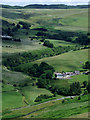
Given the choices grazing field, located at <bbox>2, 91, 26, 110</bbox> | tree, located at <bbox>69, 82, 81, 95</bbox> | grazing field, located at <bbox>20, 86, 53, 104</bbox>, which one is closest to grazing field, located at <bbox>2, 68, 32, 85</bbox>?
grazing field, located at <bbox>20, 86, 53, 104</bbox>

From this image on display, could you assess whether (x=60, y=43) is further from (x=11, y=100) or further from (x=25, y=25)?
(x=11, y=100)

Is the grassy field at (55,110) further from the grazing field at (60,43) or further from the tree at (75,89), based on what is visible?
the grazing field at (60,43)

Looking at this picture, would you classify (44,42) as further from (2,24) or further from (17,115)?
(17,115)

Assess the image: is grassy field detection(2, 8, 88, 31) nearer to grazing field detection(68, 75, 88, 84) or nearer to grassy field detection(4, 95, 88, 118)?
grazing field detection(68, 75, 88, 84)

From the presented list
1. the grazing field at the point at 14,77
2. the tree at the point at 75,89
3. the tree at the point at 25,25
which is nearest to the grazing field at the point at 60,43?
the tree at the point at 25,25

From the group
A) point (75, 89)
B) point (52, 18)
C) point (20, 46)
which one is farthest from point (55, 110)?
point (52, 18)

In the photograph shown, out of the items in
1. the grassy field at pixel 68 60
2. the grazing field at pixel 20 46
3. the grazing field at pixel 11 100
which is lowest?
the grazing field at pixel 11 100

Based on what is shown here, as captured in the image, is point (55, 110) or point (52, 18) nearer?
point (55, 110)

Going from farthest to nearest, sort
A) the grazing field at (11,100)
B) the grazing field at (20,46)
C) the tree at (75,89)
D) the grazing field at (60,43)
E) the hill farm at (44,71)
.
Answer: the grazing field at (60,43), the grazing field at (20,46), the tree at (75,89), the grazing field at (11,100), the hill farm at (44,71)
